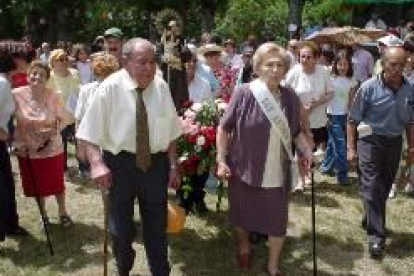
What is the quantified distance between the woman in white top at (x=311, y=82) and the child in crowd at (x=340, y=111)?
2.43 ft

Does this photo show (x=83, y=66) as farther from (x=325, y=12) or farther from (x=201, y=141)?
(x=325, y=12)

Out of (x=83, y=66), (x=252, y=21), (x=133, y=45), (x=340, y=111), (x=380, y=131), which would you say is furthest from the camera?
(x=252, y=21)

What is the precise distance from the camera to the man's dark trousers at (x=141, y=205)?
4941 mm

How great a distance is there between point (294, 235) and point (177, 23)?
8.59 feet

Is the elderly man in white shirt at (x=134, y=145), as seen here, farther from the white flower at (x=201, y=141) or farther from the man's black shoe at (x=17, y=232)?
the man's black shoe at (x=17, y=232)

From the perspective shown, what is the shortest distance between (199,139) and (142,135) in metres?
1.50

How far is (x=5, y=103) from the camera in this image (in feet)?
19.4

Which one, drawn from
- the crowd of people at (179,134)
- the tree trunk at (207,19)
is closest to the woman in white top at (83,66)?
the crowd of people at (179,134)

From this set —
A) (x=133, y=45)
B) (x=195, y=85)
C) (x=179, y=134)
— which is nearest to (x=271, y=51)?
(x=179, y=134)

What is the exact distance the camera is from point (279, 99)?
17.7ft

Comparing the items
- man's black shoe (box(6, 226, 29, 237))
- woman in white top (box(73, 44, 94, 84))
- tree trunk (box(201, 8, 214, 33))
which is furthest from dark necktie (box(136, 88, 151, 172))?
tree trunk (box(201, 8, 214, 33))

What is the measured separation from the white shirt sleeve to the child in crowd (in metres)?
4.47

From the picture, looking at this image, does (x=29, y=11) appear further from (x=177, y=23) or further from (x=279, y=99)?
(x=279, y=99)

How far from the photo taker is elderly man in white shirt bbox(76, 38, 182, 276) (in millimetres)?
4789
